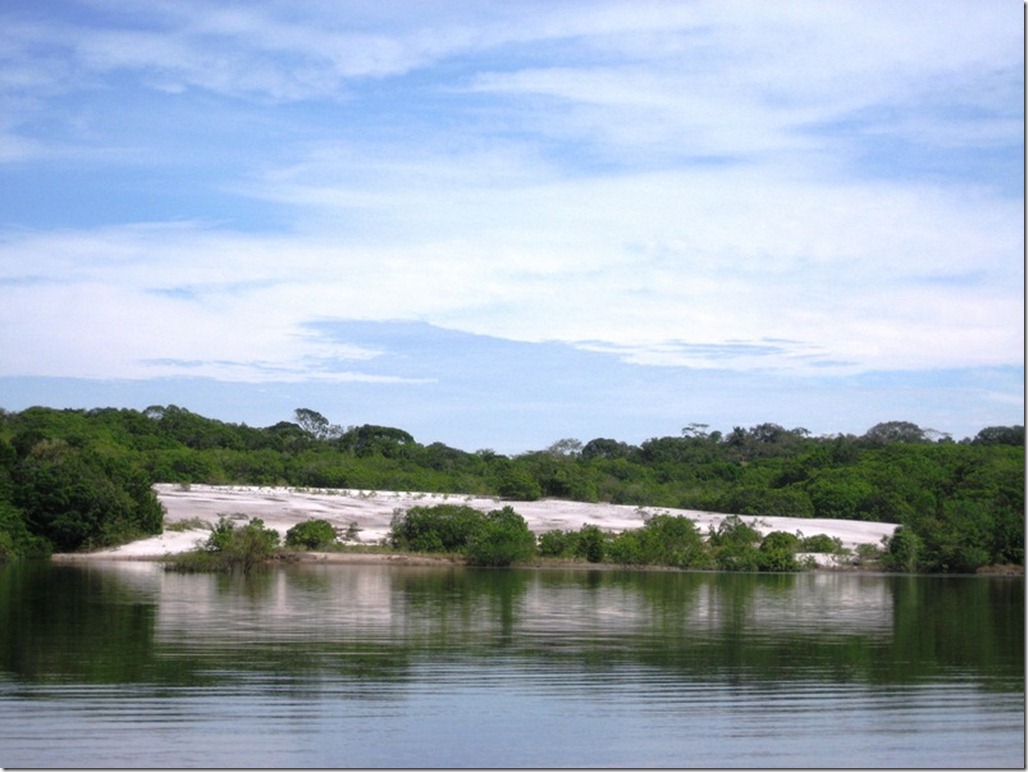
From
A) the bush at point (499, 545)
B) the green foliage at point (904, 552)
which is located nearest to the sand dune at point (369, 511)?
the green foliage at point (904, 552)

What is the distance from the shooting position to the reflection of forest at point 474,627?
24.8 metres

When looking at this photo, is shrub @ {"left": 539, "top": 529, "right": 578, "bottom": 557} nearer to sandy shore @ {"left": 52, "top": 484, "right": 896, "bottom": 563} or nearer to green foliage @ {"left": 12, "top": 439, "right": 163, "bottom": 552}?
sandy shore @ {"left": 52, "top": 484, "right": 896, "bottom": 563}

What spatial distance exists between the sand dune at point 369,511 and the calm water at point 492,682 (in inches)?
1134

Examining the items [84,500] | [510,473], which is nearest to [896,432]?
[510,473]

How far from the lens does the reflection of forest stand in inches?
975

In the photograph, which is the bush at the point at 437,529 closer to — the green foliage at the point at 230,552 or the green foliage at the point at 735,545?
the green foliage at the point at 230,552

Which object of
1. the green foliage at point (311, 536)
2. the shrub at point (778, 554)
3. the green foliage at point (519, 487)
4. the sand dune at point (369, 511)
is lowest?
the shrub at point (778, 554)

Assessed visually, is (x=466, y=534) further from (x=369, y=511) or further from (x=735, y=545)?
(x=735, y=545)

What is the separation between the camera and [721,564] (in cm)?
7019

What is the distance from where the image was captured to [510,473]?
3575 inches

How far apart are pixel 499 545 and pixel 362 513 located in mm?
12894

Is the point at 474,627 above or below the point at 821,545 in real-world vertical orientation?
below

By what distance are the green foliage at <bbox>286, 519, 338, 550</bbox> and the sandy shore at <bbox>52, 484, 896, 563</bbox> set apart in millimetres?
1451

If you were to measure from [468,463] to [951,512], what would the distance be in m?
45.6
